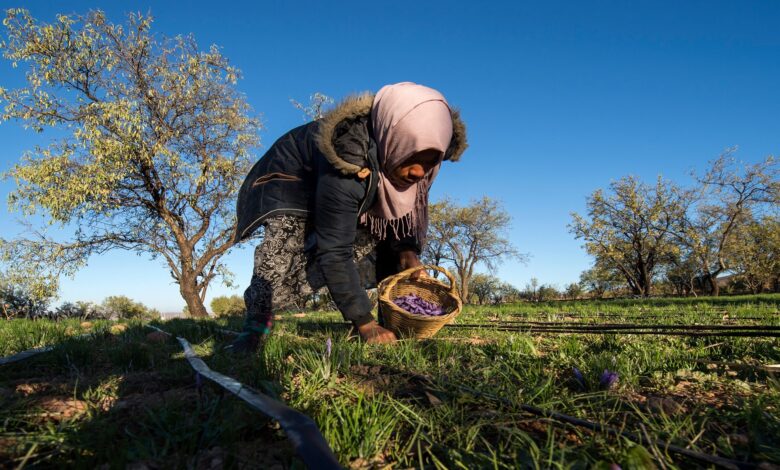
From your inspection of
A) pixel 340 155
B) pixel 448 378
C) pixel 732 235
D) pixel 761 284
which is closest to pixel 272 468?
pixel 448 378

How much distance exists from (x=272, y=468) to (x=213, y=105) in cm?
1867

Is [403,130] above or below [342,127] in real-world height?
below

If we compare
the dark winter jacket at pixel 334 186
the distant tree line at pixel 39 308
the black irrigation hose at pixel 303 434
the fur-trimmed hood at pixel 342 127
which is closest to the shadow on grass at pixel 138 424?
the black irrigation hose at pixel 303 434

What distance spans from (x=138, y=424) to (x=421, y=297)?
9.96ft

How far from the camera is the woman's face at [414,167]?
10.3 ft

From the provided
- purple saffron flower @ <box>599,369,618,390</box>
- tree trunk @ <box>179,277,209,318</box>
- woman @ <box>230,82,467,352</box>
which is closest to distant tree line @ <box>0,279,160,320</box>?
tree trunk @ <box>179,277,209,318</box>

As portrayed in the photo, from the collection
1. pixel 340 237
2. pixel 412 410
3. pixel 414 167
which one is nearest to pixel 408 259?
pixel 340 237

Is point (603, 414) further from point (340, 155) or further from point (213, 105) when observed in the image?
point (213, 105)

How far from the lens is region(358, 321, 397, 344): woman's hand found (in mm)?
3035

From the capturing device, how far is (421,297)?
4.27 m

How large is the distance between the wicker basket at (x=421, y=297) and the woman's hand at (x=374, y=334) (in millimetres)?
132

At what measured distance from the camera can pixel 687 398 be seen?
1.69 m

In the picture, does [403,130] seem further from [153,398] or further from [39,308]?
[39,308]

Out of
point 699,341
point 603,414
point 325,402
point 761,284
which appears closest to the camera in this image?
point 603,414
